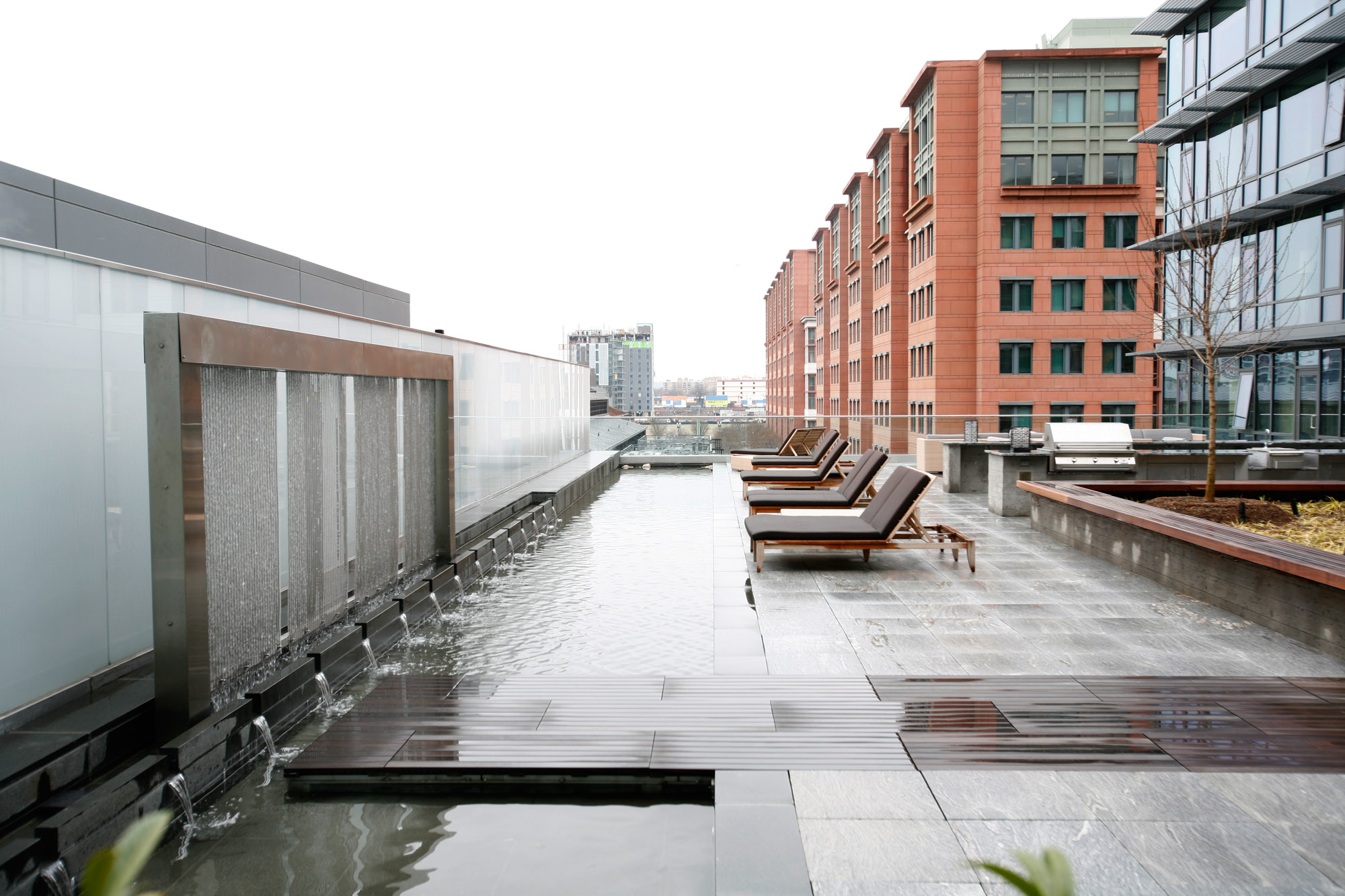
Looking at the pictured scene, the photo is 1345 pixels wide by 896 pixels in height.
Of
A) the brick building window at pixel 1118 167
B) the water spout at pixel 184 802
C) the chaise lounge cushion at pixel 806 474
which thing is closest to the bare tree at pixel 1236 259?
the chaise lounge cushion at pixel 806 474

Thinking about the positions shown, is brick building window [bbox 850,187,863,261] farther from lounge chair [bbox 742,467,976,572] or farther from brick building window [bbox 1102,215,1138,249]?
lounge chair [bbox 742,467,976,572]

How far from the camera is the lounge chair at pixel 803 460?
14359 millimetres

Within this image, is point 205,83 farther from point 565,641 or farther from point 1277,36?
point 1277,36

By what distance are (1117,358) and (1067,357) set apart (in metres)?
1.99

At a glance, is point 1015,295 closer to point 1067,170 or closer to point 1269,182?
point 1067,170

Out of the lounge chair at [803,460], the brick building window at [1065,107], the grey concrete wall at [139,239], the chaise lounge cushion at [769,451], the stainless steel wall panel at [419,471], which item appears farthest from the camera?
the brick building window at [1065,107]

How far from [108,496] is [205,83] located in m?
20.7

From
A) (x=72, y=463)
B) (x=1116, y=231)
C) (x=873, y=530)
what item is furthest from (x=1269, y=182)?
(x=72, y=463)

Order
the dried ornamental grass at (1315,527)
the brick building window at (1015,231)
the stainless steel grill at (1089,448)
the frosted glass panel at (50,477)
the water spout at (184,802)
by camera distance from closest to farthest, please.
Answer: the water spout at (184,802) → the frosted glass panel at (50,477) → the dried ornamental grass at (1315,527) → the stainless steel grill at (1089,448) → the brick building window at (1015,231)

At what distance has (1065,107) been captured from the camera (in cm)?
3288

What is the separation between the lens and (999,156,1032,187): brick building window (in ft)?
109

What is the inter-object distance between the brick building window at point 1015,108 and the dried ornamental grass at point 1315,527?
90.4ft

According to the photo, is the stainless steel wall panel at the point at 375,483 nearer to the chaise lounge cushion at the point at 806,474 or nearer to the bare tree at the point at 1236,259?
the chaise lounge cushion at the point at 806,474

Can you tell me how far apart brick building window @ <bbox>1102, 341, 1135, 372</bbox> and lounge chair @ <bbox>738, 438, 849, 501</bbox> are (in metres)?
25.2
